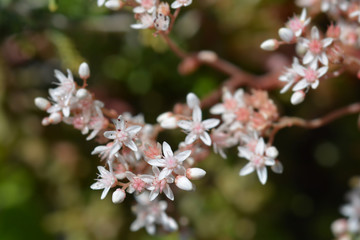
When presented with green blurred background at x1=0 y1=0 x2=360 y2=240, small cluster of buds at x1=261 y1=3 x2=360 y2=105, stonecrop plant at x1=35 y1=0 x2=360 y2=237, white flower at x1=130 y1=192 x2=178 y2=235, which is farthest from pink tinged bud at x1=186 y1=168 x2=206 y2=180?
green blurred background at x1=0 y1=0 x2=360 y2=240

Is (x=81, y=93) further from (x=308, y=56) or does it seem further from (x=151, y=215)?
(x=308, y=56)

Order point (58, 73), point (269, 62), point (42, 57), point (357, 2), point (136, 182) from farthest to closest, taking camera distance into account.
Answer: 1. point (42, 57)
2. point (269, 62)
3. point (357, 2)
4. point (58, 73)
5. point (136, 182)

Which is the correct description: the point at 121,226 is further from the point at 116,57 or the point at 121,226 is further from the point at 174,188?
the point at 116,57

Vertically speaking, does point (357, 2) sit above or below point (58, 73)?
above

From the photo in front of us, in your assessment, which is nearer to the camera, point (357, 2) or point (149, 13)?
point (149, 13)

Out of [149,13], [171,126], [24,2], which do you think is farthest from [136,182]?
[24,2]

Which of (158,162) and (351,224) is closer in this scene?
(158,162)

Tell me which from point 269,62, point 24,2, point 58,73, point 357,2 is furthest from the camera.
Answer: point 269,62

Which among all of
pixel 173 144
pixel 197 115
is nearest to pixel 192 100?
pixel 197 115
